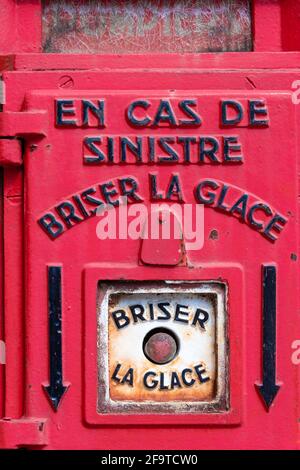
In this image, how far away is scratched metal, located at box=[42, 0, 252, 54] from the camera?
1.69 metres

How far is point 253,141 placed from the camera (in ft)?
5.22

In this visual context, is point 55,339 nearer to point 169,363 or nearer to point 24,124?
point 169,363

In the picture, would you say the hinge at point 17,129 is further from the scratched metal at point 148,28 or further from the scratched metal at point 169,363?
the scratched metal at point 169,363

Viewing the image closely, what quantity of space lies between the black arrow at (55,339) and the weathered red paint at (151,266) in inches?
0.5

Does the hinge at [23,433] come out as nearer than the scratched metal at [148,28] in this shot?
Yes

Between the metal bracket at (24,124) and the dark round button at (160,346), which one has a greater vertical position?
the metal bracket at (24,124)

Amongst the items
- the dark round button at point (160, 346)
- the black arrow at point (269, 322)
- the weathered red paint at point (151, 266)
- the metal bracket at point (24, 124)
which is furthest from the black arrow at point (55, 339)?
the black arrow at point (269, 322)

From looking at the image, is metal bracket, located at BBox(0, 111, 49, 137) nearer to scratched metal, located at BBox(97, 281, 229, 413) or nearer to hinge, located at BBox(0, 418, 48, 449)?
scratched metal, located at BBox(97, 281, 229, 413)

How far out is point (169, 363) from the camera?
1.60 meters

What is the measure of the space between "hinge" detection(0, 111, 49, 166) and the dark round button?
0.47 metres

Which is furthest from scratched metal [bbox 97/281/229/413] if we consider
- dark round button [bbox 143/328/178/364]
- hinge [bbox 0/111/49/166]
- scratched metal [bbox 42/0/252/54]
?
scratched metal [bbox 42/0/252/54]

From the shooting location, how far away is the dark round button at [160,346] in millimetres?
1596

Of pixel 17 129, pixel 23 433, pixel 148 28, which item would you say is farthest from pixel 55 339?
pixel 148 28

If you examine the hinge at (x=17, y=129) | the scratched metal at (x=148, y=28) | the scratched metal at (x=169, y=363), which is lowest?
the scratched metal at (x=169, y=363)
